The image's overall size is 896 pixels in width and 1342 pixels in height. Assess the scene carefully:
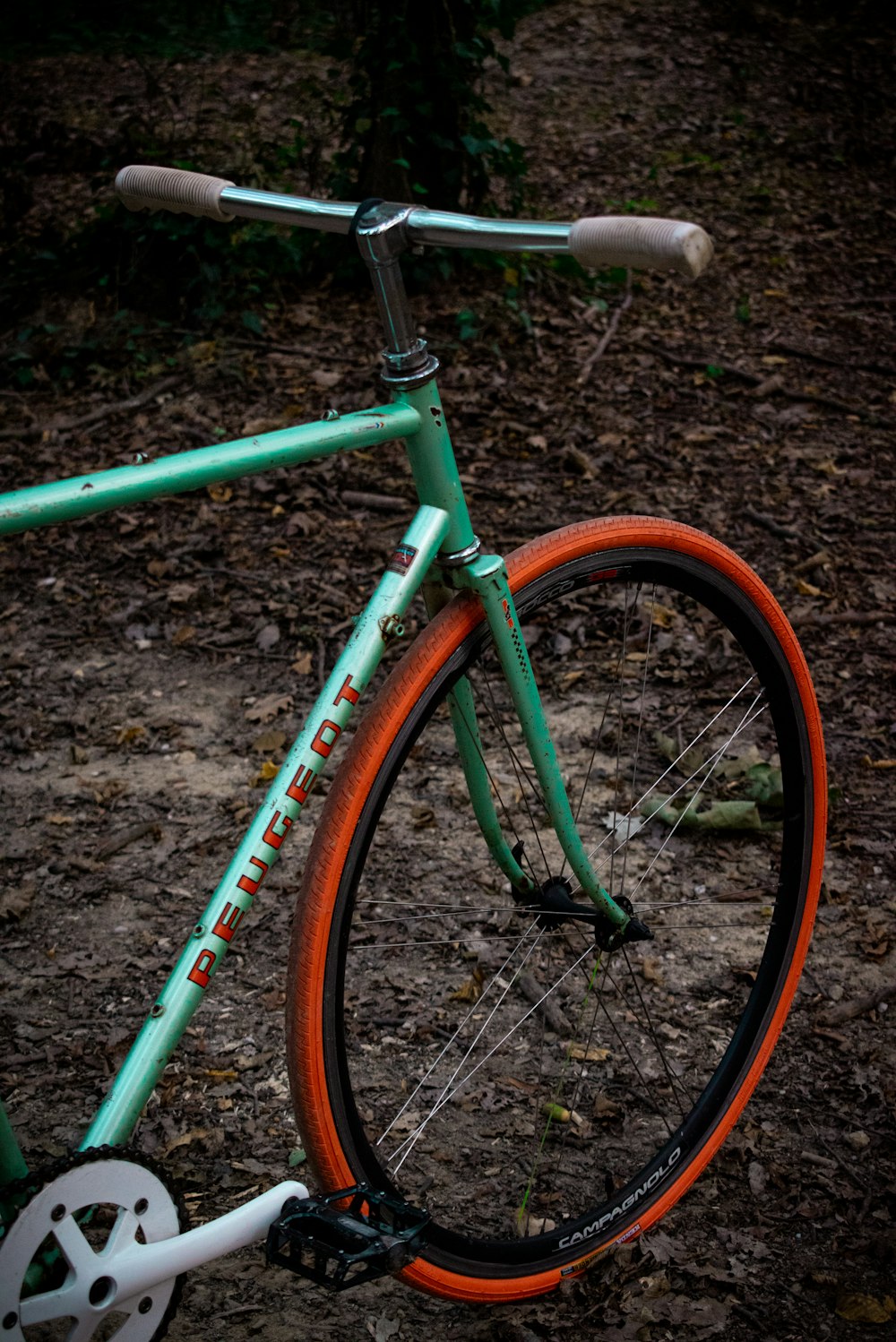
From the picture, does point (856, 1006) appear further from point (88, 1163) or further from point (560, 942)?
point (88, 1163)

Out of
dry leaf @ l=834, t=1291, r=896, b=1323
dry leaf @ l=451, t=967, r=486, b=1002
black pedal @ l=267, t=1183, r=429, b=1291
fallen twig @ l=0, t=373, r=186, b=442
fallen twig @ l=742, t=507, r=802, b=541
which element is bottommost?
dry leaf @ l=834, t=1291, r=896, b=1323

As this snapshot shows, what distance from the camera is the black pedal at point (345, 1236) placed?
4.63 ft

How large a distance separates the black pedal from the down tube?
242 millimetres

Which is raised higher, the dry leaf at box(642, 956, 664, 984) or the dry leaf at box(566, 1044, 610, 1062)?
the dry leaf at box(566, 1044, 610, 1062)

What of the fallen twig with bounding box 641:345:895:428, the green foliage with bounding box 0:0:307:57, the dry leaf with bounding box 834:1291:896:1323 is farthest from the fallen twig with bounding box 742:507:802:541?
the green foliage with bounding box 0:0:307:57

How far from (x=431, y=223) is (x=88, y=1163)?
4.02 feet

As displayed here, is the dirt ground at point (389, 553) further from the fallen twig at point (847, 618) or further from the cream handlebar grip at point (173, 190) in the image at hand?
the cream handlebar grip at point (173, 190)

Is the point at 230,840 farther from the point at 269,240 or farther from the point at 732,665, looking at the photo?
the point at 269,240

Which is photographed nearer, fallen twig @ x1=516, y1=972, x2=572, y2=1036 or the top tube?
the top tube

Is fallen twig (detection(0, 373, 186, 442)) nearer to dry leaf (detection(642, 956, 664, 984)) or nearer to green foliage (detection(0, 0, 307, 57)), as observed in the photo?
dry leaf (detection(642, 956, 664, 984))

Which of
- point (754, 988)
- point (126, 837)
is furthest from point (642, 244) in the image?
point (126, 837)

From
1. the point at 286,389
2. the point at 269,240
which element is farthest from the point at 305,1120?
the point at 269,240

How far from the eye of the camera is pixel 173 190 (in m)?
1.73

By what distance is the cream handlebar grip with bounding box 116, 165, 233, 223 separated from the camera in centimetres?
170
